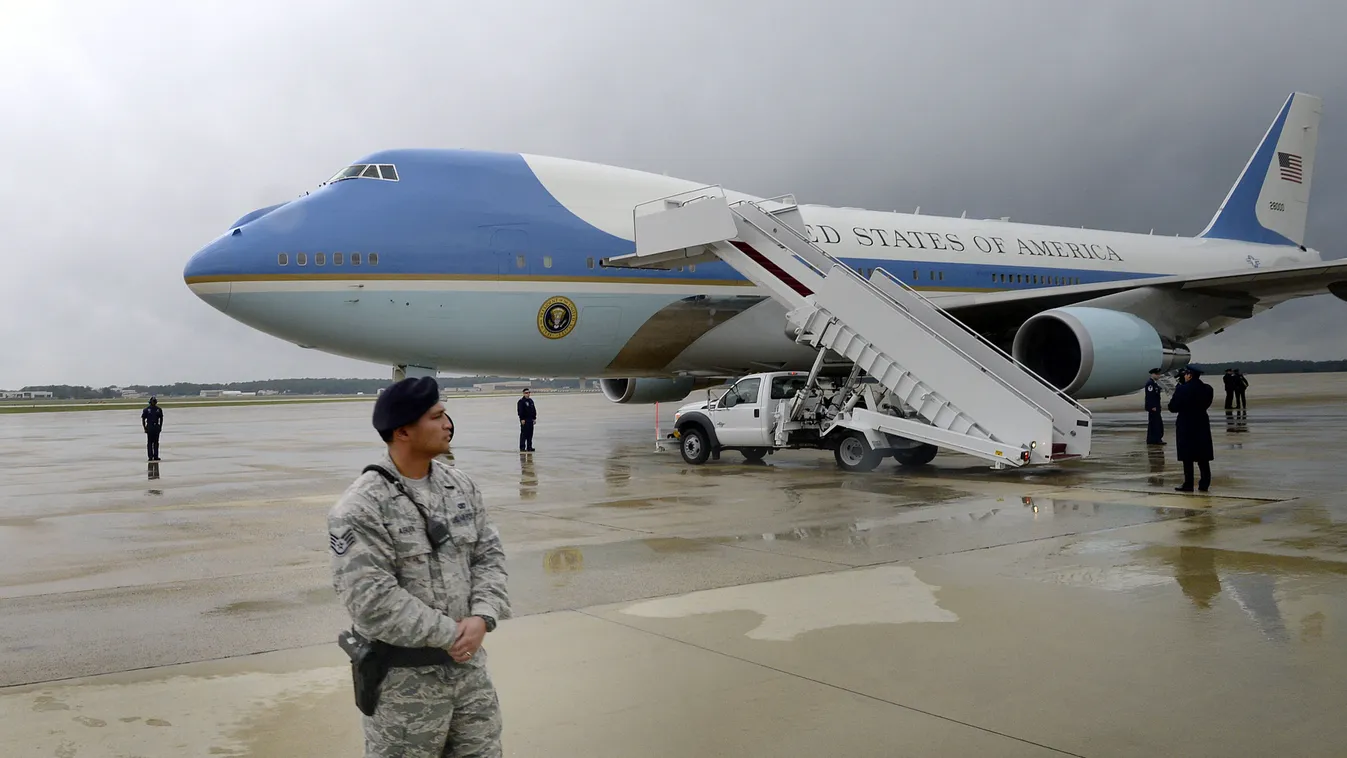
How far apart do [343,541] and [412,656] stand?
1.15ft

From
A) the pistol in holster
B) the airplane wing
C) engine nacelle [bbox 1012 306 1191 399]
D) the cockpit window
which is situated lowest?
the pistol in holster

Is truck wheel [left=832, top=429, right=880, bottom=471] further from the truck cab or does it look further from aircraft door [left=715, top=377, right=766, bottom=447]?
aircraft door [left=715, top=377, right=766, bottom=447]

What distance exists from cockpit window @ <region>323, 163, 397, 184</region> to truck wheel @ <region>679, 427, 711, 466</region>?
19.1ft

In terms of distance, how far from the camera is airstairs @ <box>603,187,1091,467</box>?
12016 mm

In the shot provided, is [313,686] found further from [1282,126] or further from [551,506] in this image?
[1282,126]

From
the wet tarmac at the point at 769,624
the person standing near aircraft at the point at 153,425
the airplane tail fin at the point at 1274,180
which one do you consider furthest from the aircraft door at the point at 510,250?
the airplane tail fin at the point at 1274,180

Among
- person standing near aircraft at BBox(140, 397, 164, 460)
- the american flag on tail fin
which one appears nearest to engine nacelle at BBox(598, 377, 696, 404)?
person standing near aircraft at BBox(140, 397, 164, 460)

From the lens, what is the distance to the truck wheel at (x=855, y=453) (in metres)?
13.5

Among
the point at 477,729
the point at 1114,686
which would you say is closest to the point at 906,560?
the point at 1114,686

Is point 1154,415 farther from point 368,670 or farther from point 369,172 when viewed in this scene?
point 368,670

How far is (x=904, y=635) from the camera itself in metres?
5.07

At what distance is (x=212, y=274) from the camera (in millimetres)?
13586

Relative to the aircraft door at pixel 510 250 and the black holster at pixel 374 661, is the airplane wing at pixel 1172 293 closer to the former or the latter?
the aircraft door at pixel 510 250

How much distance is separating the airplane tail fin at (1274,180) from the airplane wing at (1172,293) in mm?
9423
